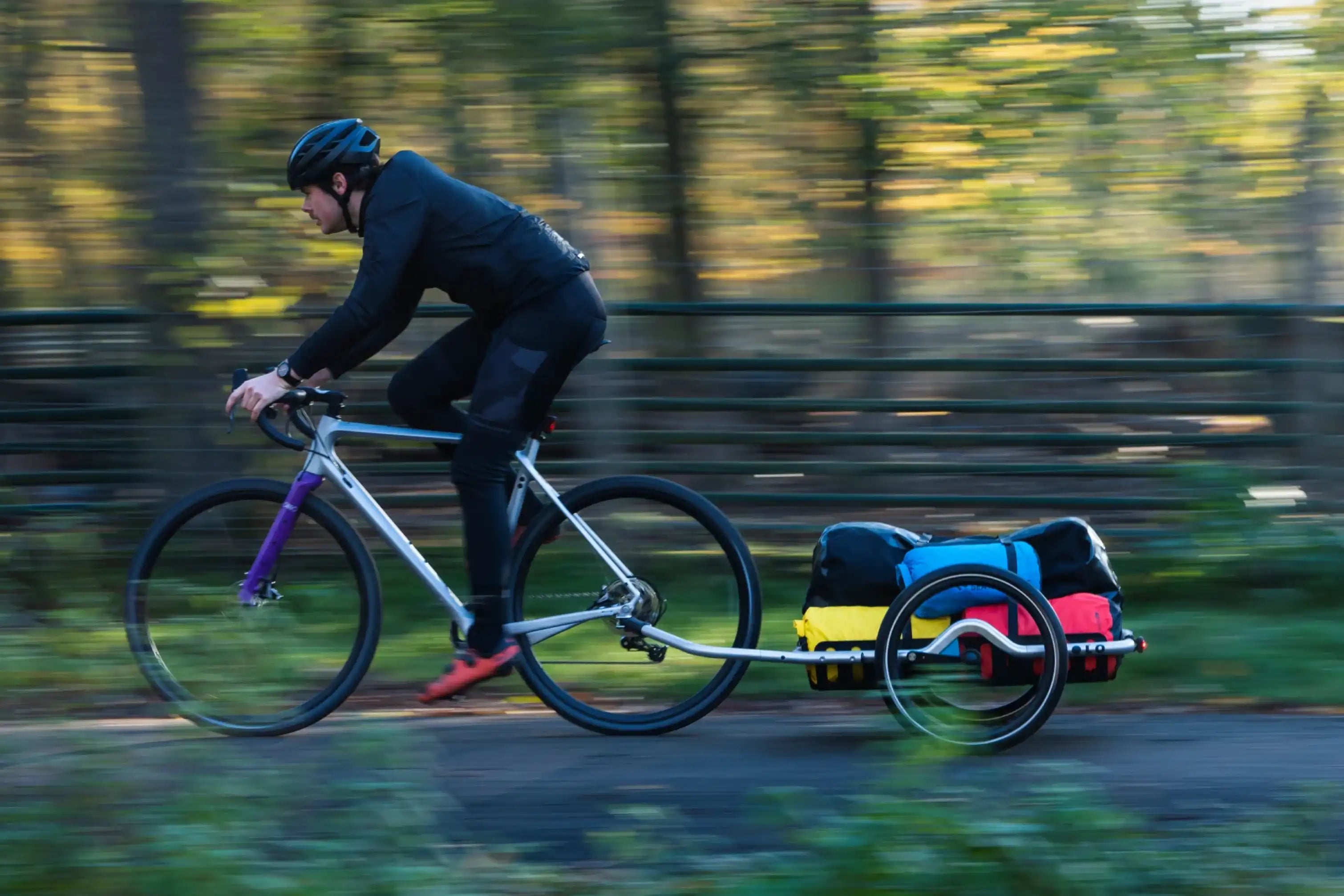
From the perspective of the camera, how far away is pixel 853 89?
701 cm

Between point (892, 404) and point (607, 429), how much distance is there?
1387mm

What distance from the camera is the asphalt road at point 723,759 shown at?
12.2 ft

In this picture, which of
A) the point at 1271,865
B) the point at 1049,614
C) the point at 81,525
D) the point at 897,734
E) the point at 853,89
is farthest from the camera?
the point at 853,89

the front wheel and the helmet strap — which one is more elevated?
the helmet strap

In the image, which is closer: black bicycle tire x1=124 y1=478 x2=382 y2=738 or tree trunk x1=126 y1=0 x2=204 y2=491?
black bicycle tire x1=124 y1=478 x2=382 y2=738

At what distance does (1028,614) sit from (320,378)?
2.31 metres

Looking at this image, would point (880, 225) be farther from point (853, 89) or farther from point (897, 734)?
point (897, 734)

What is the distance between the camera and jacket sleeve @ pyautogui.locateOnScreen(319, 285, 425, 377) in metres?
4.53

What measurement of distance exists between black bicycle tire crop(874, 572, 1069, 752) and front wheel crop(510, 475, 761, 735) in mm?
483

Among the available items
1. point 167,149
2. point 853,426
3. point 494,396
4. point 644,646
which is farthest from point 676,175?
point 644,646

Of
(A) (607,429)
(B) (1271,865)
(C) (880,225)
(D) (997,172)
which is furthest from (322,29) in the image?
(B) (1271,865)

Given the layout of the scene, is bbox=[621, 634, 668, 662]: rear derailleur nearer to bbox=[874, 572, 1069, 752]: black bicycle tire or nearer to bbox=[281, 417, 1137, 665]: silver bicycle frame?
bbox=[281, 417, 1137, 665]: silver bicycle frame

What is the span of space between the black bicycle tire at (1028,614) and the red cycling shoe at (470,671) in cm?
117

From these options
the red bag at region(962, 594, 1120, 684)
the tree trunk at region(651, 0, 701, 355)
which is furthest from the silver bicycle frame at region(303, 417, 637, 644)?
the tree trunk at region(651, 0, 701, 355)
